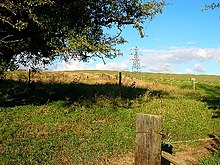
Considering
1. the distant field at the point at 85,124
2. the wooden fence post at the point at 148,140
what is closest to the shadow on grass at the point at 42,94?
the distant field at the point at 85,124

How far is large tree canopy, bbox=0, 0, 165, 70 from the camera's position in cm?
1620

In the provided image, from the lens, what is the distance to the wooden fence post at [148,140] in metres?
5.05

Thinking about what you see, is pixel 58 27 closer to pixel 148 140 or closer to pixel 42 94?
pixel 42 94

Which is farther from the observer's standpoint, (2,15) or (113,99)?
(113,99)

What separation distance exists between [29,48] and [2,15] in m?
2.79

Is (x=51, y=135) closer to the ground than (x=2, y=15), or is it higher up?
closer to the ground

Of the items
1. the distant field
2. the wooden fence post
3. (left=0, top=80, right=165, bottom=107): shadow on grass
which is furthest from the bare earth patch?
(left=0, top=80, right=165, bottom=107): shadow on grass

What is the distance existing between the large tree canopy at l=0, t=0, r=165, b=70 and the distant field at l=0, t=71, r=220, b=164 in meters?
3.32

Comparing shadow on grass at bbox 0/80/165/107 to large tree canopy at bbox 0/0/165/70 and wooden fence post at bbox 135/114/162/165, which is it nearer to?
large tree canopy at bbox 0/0/165/70

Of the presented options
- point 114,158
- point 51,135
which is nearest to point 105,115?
point 51,135

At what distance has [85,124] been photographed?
1605 cm

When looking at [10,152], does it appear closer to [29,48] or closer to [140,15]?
[29,48]

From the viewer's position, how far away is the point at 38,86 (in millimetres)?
25484

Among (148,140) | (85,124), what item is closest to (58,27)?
(85,124)
